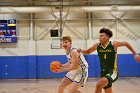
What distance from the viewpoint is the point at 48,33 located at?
1925 centimetres

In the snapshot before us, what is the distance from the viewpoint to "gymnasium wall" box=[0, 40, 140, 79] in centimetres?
1889

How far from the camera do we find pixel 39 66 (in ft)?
62.4

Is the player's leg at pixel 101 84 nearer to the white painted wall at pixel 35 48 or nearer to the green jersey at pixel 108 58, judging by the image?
the green jersey at pixel 108 58

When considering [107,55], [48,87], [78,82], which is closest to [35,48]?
[48,87]

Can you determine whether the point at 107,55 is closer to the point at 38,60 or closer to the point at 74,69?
the point at 74,69

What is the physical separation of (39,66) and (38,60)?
404 mm

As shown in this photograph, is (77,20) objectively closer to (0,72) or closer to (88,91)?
(0,72)

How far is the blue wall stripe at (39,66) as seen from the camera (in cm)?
1889

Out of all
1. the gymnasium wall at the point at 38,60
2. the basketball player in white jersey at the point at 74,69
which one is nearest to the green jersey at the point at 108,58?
the basketball player in white jersey at the point at 74,69

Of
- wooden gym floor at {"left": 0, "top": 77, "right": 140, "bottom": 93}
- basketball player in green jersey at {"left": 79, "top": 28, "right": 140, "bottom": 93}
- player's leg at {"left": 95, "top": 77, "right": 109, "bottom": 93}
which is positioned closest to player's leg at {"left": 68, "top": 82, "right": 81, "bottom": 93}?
basketball player in green jersey at {"left": 79, "top": 28, "right": 140, "bottom": 93}

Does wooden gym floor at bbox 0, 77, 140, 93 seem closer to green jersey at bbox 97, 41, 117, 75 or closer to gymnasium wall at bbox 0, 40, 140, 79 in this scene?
gymnasium wall at bbox 0, 40, 140, 79

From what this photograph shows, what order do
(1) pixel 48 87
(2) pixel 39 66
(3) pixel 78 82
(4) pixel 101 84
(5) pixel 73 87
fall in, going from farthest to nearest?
(2) pixel 39 66, (1) pixel 48 87, (3) pixel 78 82, (5) pixel 73 87, (4) pixel 101 84

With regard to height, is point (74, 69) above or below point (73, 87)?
above

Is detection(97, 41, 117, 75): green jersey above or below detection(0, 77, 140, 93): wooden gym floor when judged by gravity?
above
